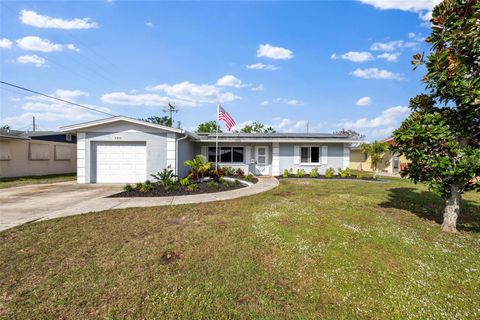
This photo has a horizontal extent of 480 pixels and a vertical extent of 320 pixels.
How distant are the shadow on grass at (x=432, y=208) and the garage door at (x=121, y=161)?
37.8ft

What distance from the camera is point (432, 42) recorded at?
5.02m

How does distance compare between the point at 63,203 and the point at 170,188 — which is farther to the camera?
the point at 170,188

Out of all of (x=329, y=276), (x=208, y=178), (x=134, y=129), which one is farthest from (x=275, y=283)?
(x=134, y=129)

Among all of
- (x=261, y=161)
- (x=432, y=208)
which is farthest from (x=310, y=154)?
(x=432, y=208)

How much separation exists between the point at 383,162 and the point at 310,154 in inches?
445

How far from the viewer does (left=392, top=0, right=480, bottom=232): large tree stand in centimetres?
443


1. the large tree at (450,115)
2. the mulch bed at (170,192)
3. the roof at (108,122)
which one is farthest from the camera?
the roof at (108,122)

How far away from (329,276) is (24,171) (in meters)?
21.4

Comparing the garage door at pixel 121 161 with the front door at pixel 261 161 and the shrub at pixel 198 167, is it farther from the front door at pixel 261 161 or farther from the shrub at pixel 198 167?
the front door at pixel 261 161

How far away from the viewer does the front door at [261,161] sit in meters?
16.5

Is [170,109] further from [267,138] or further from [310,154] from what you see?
[310,154]

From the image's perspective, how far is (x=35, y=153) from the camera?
16.5 m

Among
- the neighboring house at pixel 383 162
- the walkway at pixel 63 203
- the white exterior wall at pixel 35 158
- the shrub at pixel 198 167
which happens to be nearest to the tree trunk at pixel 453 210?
the walkway at pixel 63 203

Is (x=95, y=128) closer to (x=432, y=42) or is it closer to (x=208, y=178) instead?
(x=208, y=178)
